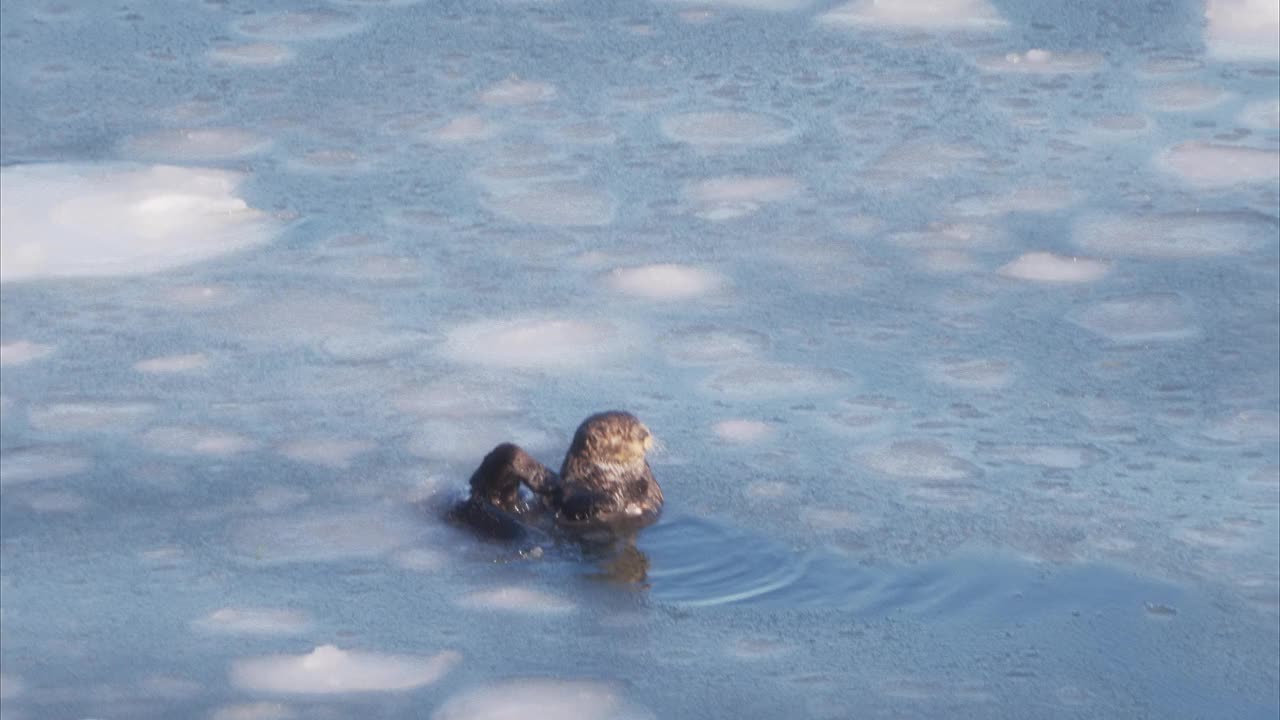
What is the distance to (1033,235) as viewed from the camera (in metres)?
5.59

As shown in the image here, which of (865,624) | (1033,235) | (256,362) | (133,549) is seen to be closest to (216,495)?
(133,549)

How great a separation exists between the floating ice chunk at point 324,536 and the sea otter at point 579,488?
0.51ft

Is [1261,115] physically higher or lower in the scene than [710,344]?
higher

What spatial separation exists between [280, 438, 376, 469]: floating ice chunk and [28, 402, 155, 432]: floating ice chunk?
412 mm

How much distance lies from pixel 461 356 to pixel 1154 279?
1.89 metres

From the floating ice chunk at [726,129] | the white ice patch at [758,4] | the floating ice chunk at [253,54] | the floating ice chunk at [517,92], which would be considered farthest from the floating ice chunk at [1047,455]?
the floating ice chunk at [253,54]

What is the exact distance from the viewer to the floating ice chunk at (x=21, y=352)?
496cm

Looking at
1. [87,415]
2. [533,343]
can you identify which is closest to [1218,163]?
[533,343]

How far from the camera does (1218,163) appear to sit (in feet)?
19.6

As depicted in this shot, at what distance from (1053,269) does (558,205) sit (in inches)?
56.8

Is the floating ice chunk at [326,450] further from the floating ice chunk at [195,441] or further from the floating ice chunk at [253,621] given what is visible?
the floating ice chunk at [253,621]

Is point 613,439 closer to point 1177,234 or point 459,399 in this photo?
point 459,399

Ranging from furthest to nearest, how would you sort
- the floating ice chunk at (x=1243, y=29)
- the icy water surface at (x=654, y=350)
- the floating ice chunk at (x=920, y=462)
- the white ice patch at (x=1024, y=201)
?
1. the floating ice chunk at (x=1243, y=29)
2. the white ice patch at (x=1024, y=201)
3. the floating ice chunk at (x=920, y=462)
4. the icy water surface at (x=654, y=350)

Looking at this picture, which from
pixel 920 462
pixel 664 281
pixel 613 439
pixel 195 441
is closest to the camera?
pixel 613 439
